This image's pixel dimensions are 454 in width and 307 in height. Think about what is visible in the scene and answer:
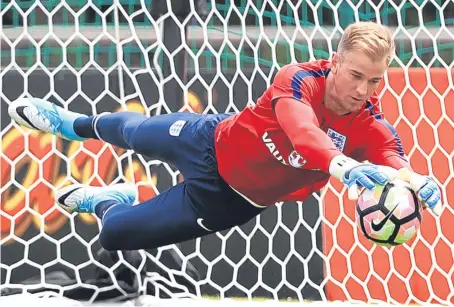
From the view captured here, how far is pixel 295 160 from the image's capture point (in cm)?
206

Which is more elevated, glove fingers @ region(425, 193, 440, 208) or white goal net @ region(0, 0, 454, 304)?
glove fingers @ region(425, 193, 440, 208)

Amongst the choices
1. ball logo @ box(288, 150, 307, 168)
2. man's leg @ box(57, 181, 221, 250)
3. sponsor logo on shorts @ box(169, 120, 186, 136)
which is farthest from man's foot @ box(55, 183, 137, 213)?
ball logo @ box(288, 150, 307, 168)

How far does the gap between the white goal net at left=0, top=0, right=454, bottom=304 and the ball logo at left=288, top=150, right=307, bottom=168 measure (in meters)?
0.93

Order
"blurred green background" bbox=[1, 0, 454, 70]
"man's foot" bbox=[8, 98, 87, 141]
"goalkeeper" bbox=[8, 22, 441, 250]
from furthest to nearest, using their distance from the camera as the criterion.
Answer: "blurred green background" bbox=[1, 0, 454, 70], "man's foot" bbox=[8, 98, 87, 141], "goalkeeper" bbox=[8, 22, 441, 250]

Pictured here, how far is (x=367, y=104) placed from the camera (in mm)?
2084

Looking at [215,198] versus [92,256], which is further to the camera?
[92,256]

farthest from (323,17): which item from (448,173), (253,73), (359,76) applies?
(359,76)

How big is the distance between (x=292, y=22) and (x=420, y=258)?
103 cm

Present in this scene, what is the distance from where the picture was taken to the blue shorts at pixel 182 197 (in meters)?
2.27

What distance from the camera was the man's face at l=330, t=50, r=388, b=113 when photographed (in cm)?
189

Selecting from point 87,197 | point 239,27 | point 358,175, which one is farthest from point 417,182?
point 239,27

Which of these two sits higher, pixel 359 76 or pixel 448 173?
pixel 359 76

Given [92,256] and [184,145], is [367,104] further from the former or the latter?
[92,256]

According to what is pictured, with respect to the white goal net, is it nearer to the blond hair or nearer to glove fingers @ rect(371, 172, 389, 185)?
the blond hair
